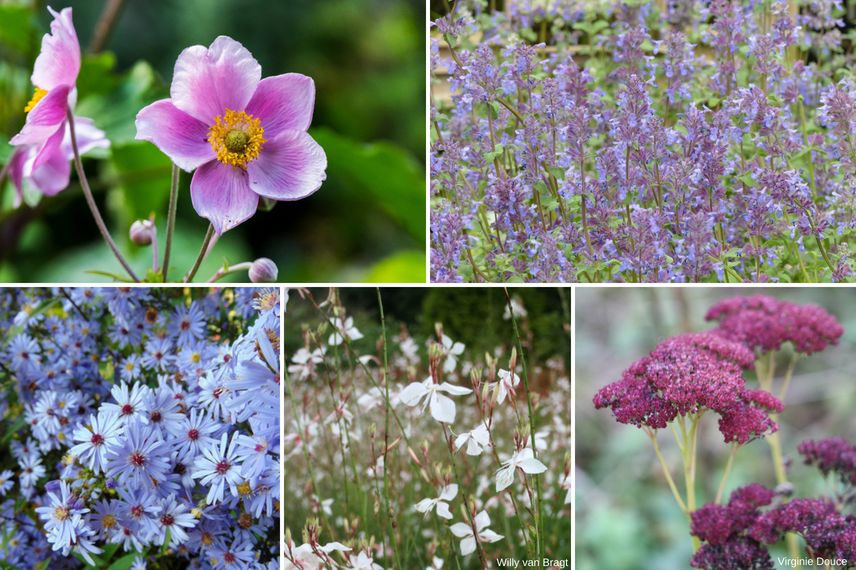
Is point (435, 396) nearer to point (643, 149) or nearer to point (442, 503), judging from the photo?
point (442, 503)

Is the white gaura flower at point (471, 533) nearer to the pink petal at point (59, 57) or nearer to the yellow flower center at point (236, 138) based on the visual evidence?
the yellow flower center at point (236, 138)

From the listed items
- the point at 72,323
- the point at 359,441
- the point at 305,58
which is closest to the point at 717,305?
the point at 359,441

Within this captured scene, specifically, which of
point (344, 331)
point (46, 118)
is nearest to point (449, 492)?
point (344, 331)

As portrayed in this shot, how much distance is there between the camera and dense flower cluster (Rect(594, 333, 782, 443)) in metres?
1.32

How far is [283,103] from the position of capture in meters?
1.17

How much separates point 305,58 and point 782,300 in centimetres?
150

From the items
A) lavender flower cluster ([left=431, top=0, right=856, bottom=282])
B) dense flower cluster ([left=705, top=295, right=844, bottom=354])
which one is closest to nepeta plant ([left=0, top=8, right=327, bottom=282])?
lavender flower cluster ([left=431, top=0, right=856, bottom=282])

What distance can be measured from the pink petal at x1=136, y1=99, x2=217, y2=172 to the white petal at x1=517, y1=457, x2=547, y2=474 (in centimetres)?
63

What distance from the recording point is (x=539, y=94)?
137 cm

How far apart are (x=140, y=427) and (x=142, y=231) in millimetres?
314

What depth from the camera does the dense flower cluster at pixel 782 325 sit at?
1.46 metres

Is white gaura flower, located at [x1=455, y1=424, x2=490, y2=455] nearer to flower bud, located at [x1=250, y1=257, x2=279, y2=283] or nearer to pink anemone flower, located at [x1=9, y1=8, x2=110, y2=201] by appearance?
flower bud, located at [x1=250, y1=257, x2=279, y2=283]

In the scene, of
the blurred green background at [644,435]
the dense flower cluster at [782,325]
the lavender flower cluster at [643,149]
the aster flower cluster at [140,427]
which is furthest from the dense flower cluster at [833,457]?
the aster flower cluster at [140,427]

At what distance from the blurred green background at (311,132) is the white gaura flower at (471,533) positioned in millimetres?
388
